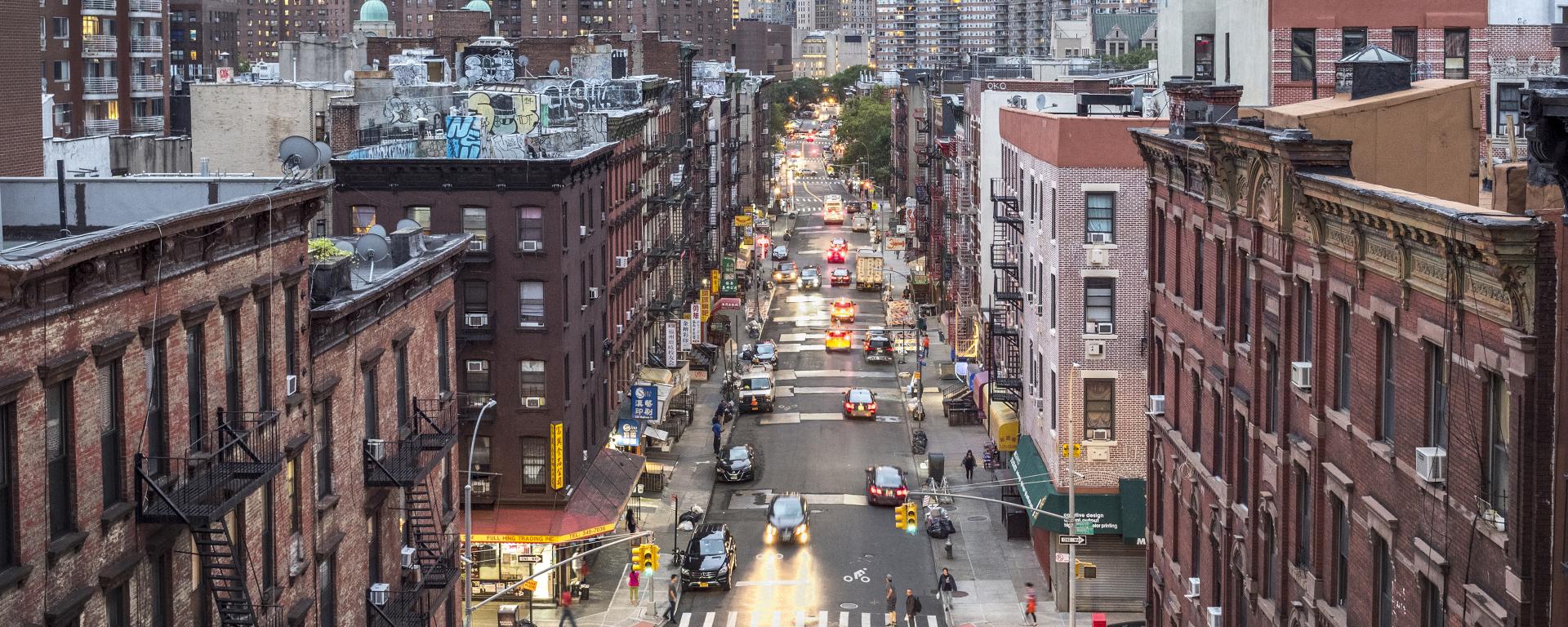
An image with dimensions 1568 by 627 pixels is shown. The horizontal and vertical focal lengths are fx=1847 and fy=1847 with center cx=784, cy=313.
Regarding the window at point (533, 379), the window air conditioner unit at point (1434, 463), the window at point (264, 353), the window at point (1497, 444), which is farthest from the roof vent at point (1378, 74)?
the window at point (533, 379)

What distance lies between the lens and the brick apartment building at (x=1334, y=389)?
22141 mm

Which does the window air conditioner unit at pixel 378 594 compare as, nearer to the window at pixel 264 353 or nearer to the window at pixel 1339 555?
the window at pixel 264 353

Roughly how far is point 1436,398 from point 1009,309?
4986cm

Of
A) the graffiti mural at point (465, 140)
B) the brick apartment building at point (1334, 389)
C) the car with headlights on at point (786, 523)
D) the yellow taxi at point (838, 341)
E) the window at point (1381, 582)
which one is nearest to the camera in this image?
the brick apartment building at point (1334, 389)

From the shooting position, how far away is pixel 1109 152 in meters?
58.1

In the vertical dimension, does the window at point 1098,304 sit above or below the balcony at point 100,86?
below

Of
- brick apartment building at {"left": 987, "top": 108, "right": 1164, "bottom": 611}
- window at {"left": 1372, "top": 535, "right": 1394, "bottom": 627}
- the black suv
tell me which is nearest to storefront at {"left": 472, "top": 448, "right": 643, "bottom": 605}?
the black suv

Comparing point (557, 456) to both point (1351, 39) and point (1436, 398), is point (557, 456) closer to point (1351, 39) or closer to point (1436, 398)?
point (1351, 39)

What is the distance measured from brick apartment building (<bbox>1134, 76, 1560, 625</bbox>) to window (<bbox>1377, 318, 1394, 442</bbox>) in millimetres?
30

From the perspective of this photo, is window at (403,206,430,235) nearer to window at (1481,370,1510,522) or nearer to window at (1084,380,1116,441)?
window at (1084,380,1116,441)

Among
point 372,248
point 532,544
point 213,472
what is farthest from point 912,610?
point 213,472

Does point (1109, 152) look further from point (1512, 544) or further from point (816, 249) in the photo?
point (816, 249)

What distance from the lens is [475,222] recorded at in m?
60.1

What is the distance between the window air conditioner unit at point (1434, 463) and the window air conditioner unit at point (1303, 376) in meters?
6.44
